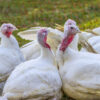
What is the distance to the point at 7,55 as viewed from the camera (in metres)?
5.52

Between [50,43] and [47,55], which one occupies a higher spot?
[47,55]

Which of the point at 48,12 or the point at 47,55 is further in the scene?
the point at 48,12

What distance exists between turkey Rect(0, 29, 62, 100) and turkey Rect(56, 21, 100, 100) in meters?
0.12

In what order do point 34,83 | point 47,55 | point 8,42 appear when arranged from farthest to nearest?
point 8,42
point 47,55
point 34,83

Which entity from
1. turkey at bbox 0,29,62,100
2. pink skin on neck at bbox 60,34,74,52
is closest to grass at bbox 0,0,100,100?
pink skin on neck at bbox 60,34,74,52

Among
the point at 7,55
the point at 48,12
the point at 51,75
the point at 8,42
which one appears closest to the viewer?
the point at 51,75

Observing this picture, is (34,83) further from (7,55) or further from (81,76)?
(7,55)

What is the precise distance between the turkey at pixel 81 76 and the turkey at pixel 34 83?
0.12 metres

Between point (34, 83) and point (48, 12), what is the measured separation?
6243 mm

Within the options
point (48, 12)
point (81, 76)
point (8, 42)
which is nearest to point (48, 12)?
point (48, 12)

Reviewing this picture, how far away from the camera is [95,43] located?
6.50m

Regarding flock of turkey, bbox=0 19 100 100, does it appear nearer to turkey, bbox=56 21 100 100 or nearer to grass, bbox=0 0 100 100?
turkey, bbox=56 21 100 100

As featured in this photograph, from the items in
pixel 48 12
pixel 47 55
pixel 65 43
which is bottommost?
pixel 48 12

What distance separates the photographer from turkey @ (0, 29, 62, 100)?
4738 mm
